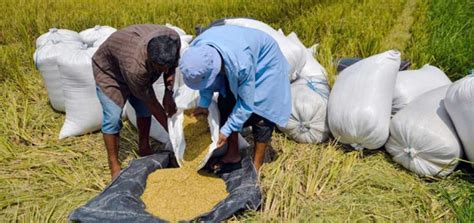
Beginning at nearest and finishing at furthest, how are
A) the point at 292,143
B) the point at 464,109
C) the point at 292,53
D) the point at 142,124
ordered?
the point at 464,109 < the point at 142,124 < the point at 292,143 < the point at 292,53

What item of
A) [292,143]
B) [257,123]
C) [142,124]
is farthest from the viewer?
[292,143]

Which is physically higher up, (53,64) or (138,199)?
(53,64)

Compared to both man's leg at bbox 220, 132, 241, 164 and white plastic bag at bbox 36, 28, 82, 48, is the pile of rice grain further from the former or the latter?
white plastic bag at bbox 36, 28, 82, 48

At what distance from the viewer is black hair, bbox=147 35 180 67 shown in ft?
6.66

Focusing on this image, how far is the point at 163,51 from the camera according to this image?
204 cm

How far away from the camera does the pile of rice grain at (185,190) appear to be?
2.27m

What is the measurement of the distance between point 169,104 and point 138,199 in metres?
0.56

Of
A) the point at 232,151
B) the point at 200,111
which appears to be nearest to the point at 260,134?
the point at 232,151

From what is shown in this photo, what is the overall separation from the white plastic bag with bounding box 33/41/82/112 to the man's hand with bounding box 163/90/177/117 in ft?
3.19

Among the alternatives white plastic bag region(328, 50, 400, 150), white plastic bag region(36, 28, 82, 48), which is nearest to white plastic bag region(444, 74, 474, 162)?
white plastic bag region(328, 50, 400, 150)

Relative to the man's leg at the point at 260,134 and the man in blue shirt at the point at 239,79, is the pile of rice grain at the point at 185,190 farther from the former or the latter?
the man's leg at the point at 260,134

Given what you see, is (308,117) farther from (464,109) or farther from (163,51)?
(163,51)

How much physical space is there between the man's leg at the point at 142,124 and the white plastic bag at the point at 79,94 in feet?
1.51

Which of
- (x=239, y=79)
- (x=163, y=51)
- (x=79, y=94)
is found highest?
(x=163, y=51)
